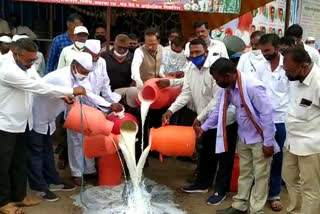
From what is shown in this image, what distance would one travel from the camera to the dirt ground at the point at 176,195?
4.49 metres

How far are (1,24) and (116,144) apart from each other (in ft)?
11.4

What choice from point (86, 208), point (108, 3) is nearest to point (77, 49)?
point (108, 3)

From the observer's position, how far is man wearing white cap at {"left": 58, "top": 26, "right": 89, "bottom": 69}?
16.7 feet

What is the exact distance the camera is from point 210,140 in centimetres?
490

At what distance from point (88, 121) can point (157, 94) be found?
0.86m

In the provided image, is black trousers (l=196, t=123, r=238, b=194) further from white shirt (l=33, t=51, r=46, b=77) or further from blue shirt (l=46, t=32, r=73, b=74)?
white shirt (l=33, t=51, r=46, b=77)

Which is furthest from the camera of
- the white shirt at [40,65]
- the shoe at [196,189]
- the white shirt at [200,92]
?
the white shirt at [40,65]

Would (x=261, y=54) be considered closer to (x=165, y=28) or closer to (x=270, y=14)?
(x=165, y=28)

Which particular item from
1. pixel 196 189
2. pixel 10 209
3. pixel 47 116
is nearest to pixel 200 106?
pixel 196 189

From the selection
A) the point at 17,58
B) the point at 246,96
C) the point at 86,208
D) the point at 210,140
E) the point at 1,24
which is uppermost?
the point at 1,24

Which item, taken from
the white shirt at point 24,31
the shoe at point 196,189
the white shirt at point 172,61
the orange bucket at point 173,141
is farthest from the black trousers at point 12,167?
the white shirt at point 24,31

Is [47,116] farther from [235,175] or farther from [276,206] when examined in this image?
[276,206]

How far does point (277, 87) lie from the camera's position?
445cm

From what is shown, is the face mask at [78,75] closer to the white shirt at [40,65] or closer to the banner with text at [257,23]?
the white shirt at [40,65]
